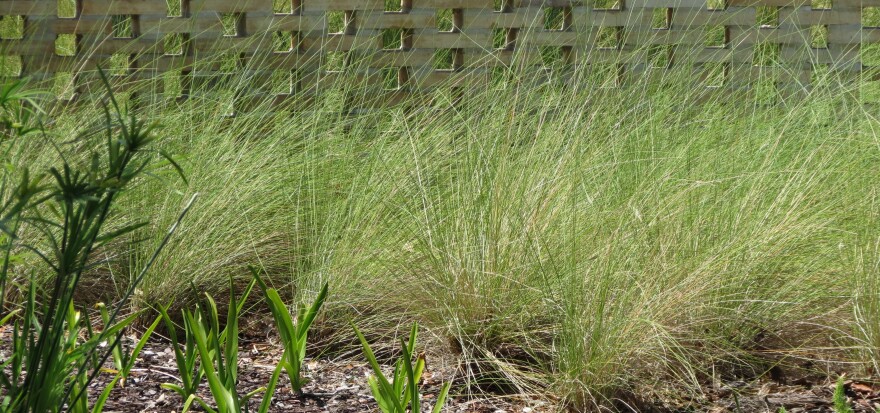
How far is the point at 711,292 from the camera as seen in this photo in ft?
9.34

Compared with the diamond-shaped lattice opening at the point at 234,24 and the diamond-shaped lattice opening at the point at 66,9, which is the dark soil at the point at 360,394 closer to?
the diamond-shaped lattice opening at the point at 234,24

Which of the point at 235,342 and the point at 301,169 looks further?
the point at 301,169

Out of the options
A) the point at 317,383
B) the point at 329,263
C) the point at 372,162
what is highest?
the point at 372,162

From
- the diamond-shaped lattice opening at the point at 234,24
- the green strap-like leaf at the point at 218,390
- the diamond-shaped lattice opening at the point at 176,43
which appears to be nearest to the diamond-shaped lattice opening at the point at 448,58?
the diamond-shaped lattice opening at the point at 234,24

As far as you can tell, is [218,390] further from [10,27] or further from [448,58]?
[10,27]

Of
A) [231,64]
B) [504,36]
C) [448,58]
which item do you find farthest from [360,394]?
[448,58]

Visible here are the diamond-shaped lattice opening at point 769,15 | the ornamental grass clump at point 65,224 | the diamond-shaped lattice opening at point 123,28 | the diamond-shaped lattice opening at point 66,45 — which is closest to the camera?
the ornamental grass clump at point 65,224

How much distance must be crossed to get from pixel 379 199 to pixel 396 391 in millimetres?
1238

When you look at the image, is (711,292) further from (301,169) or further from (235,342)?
(301,169)

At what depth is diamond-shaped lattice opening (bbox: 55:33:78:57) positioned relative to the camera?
6416 millimetres

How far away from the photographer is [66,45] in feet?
24.5

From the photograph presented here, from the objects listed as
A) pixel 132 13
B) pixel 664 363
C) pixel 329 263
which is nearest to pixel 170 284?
pixel 329 263

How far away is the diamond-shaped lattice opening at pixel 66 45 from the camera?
6416 mm

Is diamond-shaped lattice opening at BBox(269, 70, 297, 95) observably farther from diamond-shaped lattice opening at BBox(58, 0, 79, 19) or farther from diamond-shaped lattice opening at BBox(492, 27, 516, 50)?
diamond-shaped lattice opening at BBox(58, 0, 79, 19)
